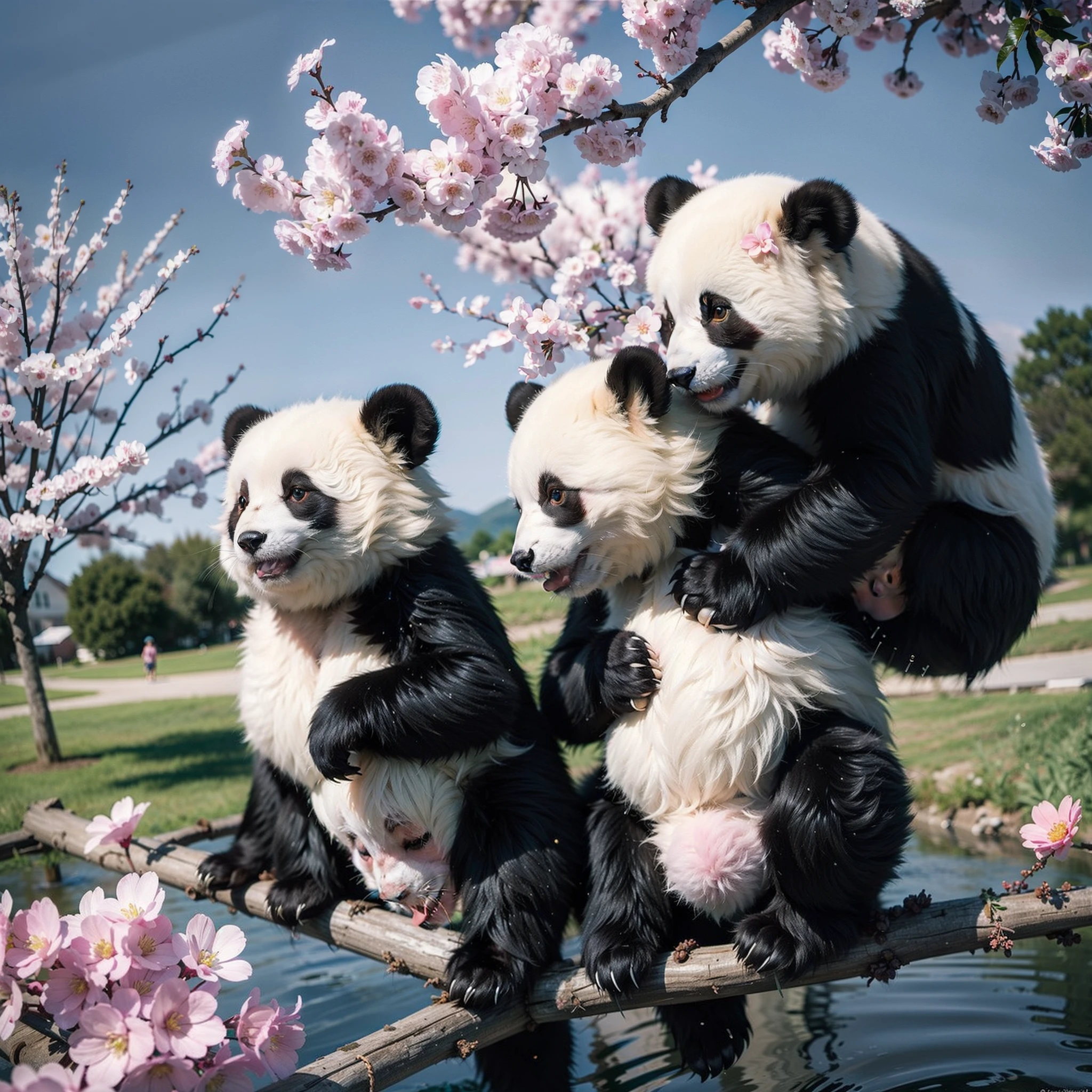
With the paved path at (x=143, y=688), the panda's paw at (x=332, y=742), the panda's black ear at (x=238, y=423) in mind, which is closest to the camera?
the panda's paw at (x=332, y=742)

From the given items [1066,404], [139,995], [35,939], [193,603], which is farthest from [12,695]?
[1066,404]

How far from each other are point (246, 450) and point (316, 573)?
1.32ft

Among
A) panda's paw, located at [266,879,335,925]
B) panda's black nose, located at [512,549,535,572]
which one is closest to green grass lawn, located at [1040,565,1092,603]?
panda's paw, located at [266,879,335,925]

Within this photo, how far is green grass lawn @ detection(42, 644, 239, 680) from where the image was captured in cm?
1781

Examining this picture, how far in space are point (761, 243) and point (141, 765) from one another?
832 cm

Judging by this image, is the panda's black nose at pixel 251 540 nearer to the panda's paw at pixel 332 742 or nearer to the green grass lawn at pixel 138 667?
the panda's paw at pixel 332 742

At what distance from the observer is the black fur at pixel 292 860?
8.98 feet

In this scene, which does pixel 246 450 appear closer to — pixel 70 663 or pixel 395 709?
pixel 395 709

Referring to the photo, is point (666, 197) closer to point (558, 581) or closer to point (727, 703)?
point (558, 581)

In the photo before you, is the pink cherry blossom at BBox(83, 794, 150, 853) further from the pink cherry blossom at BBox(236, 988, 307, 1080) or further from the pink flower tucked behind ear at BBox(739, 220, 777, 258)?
the pink flower tucked behind ear at BBox(739, 220, 777, 258)

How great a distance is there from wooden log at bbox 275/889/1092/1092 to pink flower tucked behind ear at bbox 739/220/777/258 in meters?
1.51

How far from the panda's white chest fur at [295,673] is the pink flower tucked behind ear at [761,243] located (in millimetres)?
1318

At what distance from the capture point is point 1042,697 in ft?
28.0

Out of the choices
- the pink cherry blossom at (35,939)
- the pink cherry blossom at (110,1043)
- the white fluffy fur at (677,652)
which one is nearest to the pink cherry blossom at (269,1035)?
the pink cherry blossom at (110,1043)
